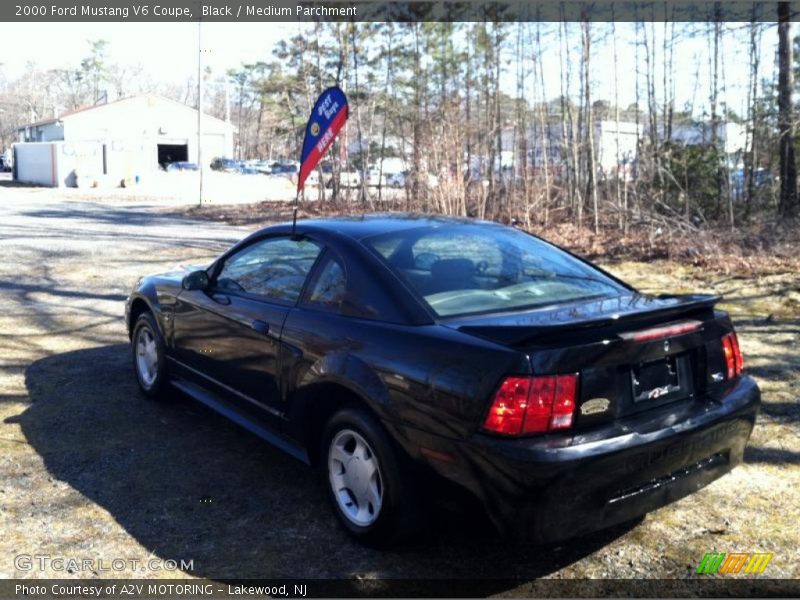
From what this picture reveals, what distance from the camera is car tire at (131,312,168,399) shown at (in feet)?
17.6

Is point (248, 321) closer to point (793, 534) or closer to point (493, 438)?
point (493, 438)

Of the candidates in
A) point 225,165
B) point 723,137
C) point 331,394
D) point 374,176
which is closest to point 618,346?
point 331,394

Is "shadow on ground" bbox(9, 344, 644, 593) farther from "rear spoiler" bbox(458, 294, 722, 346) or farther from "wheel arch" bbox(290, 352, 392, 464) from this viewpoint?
"rear spoiler" bbox(458, 294, 722, 346)

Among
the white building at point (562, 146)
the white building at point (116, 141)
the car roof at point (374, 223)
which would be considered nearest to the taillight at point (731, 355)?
the car roof at point (374, 223)

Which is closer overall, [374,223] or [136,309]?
[374,223]

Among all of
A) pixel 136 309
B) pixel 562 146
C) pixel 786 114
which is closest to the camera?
pixel 136 309

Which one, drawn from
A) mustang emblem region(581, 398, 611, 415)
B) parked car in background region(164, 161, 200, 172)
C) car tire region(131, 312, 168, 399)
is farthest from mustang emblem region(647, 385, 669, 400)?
parked car in background region(164, 161, 200, 172)

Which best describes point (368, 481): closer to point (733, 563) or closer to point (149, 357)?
point (733, 563)

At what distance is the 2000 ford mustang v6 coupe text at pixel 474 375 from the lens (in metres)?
2.90

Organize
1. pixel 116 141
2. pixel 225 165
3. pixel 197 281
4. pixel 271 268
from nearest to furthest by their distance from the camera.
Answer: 1. pixel 271 268
2. pixel 197 281
3. pixel 116 141
4. pixel 225 165

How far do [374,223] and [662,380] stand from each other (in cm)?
184

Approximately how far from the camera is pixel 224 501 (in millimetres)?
3957

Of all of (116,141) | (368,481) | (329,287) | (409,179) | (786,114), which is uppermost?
(116,141)

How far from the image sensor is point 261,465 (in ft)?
14.5
